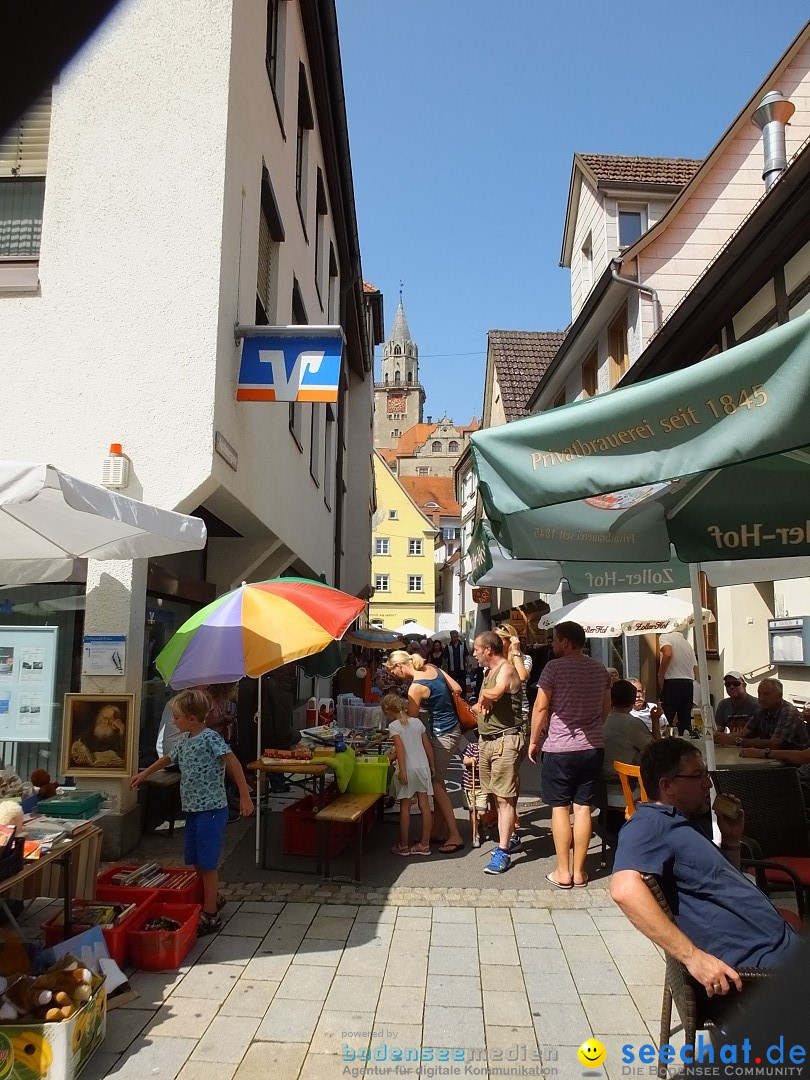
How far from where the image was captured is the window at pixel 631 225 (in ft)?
52.9

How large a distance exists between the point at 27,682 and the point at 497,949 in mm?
4549

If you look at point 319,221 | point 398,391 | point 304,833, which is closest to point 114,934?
point 304,833

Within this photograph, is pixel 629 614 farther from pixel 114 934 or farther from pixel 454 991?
pixel 114 934

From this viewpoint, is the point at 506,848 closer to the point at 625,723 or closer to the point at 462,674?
the point at 625,723

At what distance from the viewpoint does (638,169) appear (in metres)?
16.8

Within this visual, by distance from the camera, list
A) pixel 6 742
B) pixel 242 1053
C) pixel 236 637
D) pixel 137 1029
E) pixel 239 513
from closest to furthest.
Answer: pixel 242 1053, pixel 137 1029, pixel 236 637, pixel 6 742, pixel 239 513

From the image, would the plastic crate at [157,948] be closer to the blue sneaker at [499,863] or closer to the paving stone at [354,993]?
the paving stone at [354,993]

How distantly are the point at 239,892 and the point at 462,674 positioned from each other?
1864 cm

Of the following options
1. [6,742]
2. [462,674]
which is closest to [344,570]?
[462,674]

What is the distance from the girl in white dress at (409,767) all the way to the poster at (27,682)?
9.66 feet

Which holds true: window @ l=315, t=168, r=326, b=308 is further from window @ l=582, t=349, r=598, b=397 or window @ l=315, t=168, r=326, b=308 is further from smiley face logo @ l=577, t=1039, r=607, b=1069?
smiley face logo @ l=577, t=1039, r=607, b=1069

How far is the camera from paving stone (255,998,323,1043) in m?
3.61

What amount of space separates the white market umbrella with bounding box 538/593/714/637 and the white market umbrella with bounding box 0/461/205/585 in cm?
478

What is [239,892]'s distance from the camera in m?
5.65
